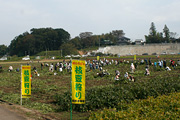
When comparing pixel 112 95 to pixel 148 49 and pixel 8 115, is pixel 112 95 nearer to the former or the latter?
pixel 8 115

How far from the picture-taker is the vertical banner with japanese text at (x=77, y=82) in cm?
758

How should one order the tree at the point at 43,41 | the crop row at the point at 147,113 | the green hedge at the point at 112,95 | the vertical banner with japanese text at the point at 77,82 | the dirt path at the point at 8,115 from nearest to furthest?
the crop row at the point at 147,113 → the vertical banner with japanese text at the point at 77,82 → the dirt path at the point at 8,115 → the green hedge at the point at 112,95 → the tree at the point at 43,41

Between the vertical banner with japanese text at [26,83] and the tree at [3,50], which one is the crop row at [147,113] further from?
the tree at [3,50]

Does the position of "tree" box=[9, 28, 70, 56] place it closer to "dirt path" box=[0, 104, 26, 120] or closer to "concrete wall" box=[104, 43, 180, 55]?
"concrete wall" box=[104, 43, 180, 55]

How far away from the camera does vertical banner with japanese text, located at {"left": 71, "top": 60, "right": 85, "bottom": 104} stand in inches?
299

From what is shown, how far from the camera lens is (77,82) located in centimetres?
764

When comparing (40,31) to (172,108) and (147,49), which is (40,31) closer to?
(147,49)

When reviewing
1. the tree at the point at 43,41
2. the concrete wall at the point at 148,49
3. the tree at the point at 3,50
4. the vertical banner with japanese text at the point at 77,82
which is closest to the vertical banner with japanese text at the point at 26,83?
the vertical banner with japanese text at the point at 77,82

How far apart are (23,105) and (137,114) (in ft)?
22.6

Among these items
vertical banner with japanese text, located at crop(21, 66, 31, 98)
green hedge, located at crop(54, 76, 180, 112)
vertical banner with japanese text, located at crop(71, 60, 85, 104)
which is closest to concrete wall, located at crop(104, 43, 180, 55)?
green hedge, located at crop(54, 76, 180, 112)

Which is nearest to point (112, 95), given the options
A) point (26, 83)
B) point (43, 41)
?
point (26, 83)

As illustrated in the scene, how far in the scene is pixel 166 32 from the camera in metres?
101

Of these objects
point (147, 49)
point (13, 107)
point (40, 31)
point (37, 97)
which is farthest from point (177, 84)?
point (40, 31)

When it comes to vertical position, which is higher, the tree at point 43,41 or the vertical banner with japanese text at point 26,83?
the tree at point 43,41
